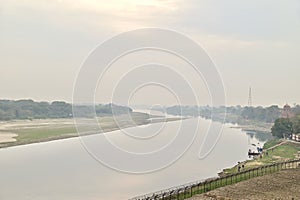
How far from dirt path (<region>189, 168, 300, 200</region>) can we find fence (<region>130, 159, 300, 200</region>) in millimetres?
965

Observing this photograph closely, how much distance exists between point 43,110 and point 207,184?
8545 cm

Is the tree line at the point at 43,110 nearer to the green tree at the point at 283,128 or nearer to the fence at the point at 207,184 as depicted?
the green tree at the point at 283,128

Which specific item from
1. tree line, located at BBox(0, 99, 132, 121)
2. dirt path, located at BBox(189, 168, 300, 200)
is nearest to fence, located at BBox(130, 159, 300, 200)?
dirt path, located at BBox(189, 168, 300, 200)

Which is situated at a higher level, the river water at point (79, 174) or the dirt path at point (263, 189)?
the dirt path at point (263, 189)

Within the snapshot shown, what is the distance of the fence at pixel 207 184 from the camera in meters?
21.5

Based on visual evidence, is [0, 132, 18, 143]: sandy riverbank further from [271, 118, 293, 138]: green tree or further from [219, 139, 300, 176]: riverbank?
[271, 118, 293, 138]: green tree

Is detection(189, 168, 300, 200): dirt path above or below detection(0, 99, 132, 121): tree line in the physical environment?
below

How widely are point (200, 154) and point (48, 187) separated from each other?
2356cm

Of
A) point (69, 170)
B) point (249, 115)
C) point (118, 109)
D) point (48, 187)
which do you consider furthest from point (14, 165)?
point (249, 115)

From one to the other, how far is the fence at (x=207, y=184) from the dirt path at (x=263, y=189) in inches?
38.0

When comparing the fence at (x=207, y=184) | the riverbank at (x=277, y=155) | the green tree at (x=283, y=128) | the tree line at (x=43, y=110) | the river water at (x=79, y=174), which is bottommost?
the river water at (x=79, y=174)

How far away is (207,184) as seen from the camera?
25.2 m

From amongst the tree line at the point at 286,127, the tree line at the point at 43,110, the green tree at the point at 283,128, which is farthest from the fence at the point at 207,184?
the tree line at the point at 43,110

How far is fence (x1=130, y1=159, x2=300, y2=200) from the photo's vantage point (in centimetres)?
2146
